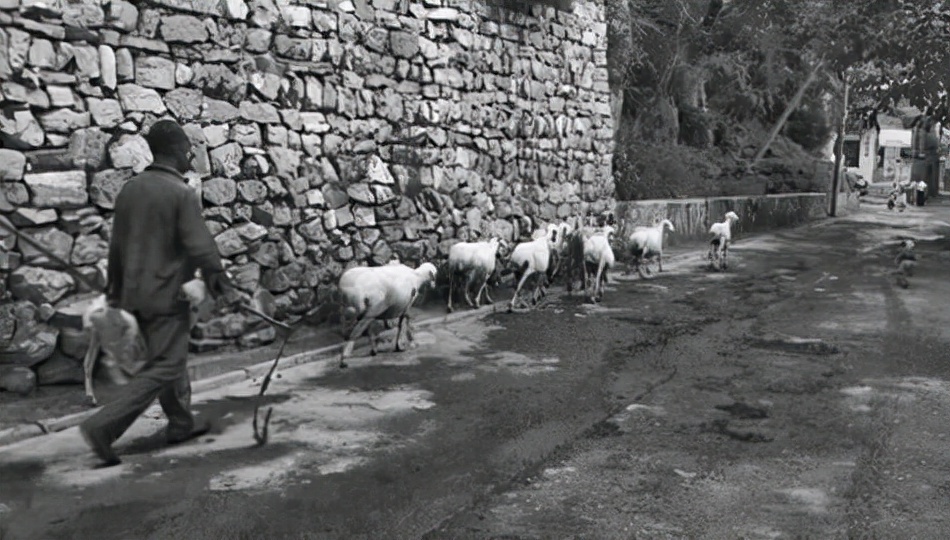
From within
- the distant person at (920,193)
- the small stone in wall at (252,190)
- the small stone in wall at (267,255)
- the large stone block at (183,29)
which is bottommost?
the distant person at (920,193)

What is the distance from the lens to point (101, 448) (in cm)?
536

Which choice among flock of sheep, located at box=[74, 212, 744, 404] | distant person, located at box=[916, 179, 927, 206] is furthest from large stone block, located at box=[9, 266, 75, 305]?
distant person, located at box=[916, 179, 927, 206]

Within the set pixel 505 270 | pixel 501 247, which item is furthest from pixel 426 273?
pixel 505 270

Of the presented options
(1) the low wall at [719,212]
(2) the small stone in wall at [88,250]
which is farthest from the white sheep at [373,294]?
(1) the low wall at [719,212]

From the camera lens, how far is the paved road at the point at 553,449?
4.72 meters

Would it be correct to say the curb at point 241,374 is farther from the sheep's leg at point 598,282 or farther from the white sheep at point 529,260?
the sheep's leg at point 598,282

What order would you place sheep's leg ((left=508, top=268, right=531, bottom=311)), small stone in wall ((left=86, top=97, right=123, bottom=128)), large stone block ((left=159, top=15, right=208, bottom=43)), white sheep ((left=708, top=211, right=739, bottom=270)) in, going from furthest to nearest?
white sheep ((left=708, top=211, right=739, bottom=270)) → sheep's leg ((left=508, top=268, right=531, bottom=311)) → large stone block ((left=159, top=15, right=208, bottom=43)) → small stone in wall ((left=86, top=97, right=123, bottom=128))

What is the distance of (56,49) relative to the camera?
696cm

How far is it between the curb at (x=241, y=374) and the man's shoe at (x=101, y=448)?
2.82 ft

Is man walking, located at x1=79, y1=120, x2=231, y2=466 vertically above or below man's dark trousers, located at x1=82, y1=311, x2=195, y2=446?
above

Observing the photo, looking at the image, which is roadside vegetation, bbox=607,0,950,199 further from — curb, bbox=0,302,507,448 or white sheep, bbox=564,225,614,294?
curb, bbox=0,302,507,448

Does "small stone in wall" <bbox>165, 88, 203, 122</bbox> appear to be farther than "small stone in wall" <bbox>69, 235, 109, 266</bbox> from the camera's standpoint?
Yes

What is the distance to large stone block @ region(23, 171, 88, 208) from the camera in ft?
22.5

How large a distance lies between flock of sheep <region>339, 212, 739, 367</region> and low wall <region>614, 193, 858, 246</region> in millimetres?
1987
